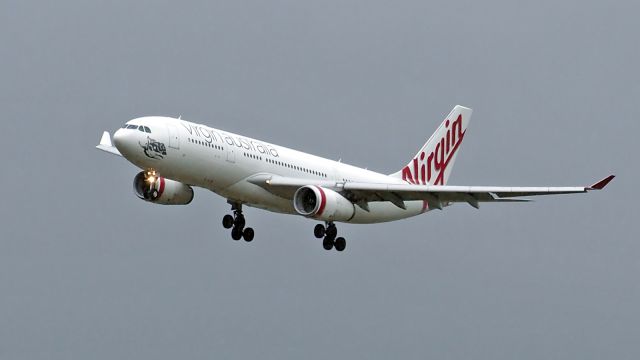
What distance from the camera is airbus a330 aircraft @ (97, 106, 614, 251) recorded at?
54188mm

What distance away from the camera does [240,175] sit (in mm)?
56812

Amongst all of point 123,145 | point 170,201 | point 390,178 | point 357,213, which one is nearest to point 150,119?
point 123,145

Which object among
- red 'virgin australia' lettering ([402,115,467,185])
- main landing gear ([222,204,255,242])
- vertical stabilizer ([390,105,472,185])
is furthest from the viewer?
vertical stabilizer ([390,105,472,185])

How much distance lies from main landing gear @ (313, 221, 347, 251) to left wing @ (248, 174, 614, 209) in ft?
5.30

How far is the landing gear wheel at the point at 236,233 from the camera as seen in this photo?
62.5 meters

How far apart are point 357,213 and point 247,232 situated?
552cm

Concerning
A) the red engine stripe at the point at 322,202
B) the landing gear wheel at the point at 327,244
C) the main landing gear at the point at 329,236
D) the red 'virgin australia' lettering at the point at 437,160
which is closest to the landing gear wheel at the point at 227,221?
the main landing gear at the point at 329,236

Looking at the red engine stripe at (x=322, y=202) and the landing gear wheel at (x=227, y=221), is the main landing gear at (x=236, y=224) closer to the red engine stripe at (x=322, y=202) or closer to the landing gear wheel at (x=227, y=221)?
the landing gear wheel at (x=227, y=221)

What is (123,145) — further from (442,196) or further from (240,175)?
(442,196)

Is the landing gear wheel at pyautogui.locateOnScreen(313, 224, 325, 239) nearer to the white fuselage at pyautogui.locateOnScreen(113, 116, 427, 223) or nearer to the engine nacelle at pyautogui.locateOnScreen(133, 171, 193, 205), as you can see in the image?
the white fuselage at pyautogui.locateOnScreen(113, 116, 427, 223)

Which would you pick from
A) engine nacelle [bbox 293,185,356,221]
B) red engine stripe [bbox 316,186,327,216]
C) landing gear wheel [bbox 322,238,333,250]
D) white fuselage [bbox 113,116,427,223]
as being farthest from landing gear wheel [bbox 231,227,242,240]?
red engine stripe [bbox 316,186,327,216]

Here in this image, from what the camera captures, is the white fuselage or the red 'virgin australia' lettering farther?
the red 'virgin australia' lettering

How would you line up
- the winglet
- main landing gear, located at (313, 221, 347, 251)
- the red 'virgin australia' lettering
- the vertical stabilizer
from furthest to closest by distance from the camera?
1. the vertical stabilizer
2. the red 'virgin australia' lettering
3. main landing gear, located at (313, 221, 347, 251)
4. the winglet

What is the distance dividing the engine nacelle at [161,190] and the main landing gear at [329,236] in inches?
232
